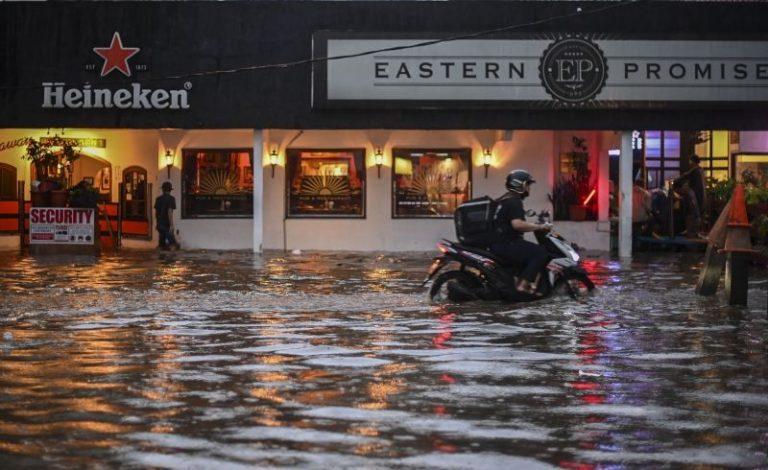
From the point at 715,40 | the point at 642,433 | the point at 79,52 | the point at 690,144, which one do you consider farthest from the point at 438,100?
the point at 642,433

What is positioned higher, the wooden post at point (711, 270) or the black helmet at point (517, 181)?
the black helmet at point (517, 181)

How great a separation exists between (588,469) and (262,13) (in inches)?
887

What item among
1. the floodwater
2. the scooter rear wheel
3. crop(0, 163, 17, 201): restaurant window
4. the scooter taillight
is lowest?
the floodwater

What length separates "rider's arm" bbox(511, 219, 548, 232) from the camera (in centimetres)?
1449

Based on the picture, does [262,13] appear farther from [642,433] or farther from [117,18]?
[642,433]

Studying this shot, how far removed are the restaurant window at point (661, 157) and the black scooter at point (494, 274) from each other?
23119 millimetres

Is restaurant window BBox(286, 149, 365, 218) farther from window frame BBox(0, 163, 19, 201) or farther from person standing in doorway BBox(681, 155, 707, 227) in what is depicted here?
person standing in doorway BBox(681, 155, 707, 227)

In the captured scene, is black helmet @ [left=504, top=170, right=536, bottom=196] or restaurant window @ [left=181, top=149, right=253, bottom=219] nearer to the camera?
black helmet @ [left=504, top=170, right=536, bottom=196]

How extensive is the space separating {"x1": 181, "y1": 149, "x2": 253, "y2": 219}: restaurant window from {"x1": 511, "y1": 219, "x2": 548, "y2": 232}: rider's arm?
16419 mm

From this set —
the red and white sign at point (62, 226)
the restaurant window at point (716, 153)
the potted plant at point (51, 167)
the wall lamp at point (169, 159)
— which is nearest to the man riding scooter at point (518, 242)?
the red and white sign at point (62, 226)

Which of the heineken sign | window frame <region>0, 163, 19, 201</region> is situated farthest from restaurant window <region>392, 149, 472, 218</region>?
window frame <region>0, 163, 19, 201</region>

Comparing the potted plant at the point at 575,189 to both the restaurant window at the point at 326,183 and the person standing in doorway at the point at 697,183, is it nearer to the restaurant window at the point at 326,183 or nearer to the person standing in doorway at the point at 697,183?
the person standing in doorway at the point at 697,183

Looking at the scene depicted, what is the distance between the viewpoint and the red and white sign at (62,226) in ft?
91.5

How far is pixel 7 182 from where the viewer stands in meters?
31.2
